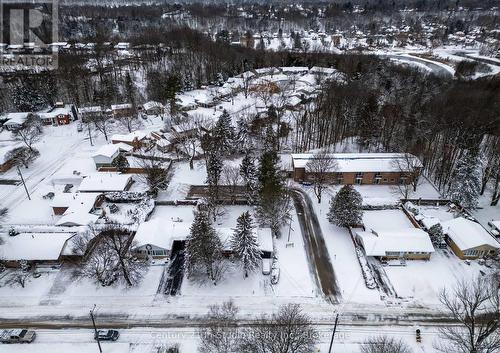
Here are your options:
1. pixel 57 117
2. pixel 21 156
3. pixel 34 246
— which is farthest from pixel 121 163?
pixel 57 117

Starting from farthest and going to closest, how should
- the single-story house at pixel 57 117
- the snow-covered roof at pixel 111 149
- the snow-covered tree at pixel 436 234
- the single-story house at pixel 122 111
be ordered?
the single-story house at pixel 122 111, the single-story house at pixel 57 117, the snow-covered roof at pixel 111 149, the snow-covered tree at pixel 436 234

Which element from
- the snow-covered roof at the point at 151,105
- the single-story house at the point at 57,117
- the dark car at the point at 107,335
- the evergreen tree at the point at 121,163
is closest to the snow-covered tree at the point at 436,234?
the dark car at the point at 107,335

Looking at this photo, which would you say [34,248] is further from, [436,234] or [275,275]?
[436,234]

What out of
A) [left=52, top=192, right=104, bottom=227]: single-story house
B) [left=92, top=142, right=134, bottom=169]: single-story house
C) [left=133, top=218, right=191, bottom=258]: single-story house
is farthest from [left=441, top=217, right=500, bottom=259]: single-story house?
[left=92, top=142, right=134, bottom=169]: single-story house

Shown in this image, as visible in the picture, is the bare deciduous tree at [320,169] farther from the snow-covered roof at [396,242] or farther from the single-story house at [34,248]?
the single-story house at [34,248]

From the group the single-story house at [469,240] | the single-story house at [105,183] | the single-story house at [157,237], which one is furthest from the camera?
the single-story house at [105,183]

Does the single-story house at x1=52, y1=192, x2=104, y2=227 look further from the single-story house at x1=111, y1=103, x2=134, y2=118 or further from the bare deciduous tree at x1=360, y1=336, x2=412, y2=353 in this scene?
the single-story house at x1=111, y1=103, x2=134, y2=118
